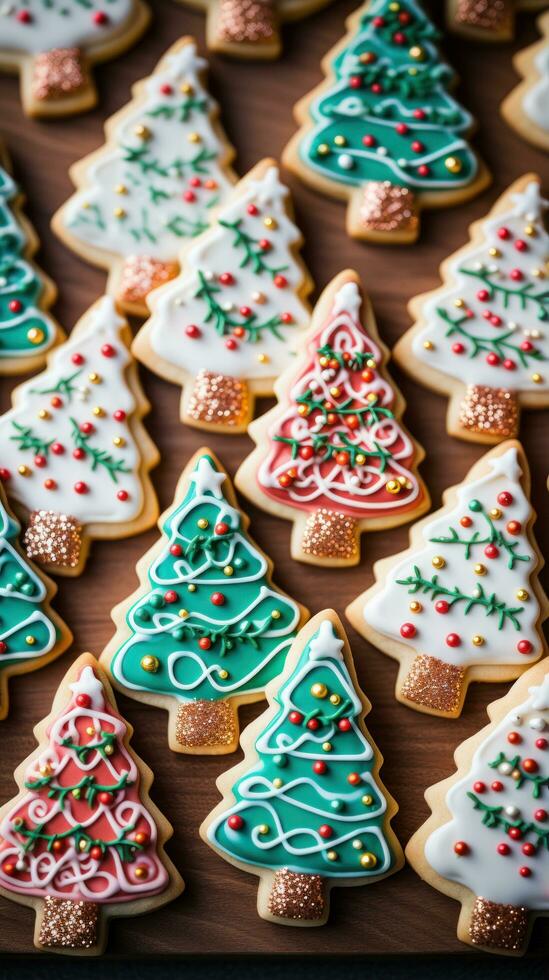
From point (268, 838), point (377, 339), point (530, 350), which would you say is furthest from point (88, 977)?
point (530, 350)

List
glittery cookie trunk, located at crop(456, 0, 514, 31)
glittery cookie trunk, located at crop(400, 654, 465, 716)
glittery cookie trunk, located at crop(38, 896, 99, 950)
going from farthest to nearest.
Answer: glittery cookie trunk, located at crop(456, 0, 514, 31) < glittery cookie trunk, located at crop(400, 654, 465, 716) < glittery cookie trunk, located at crop(38, 896, 99, 950)

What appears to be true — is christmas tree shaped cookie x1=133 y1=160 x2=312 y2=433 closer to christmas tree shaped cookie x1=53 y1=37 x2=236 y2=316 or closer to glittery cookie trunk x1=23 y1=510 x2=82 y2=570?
Result: christmas tree shaped cookie x1=53 y1=37 x2=236 y2=316

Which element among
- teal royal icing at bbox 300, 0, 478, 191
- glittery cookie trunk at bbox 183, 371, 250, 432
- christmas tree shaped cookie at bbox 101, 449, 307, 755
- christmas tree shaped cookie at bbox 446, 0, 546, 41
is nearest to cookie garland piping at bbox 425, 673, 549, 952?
christmas tree shaped cookie at bbox 101, 449, 307, 755

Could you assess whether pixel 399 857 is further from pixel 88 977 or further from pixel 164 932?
pixel 88 977

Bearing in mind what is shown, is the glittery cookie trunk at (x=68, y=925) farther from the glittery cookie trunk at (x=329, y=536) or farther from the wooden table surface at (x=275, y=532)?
the glittery cookie trunk at (x=329, y=536)

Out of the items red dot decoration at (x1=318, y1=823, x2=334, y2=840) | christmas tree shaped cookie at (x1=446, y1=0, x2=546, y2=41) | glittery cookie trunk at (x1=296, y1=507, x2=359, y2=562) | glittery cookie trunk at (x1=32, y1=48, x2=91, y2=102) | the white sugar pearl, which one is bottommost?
red dot decoration at (x1=318, y1=823, x2=334, y2=840)
